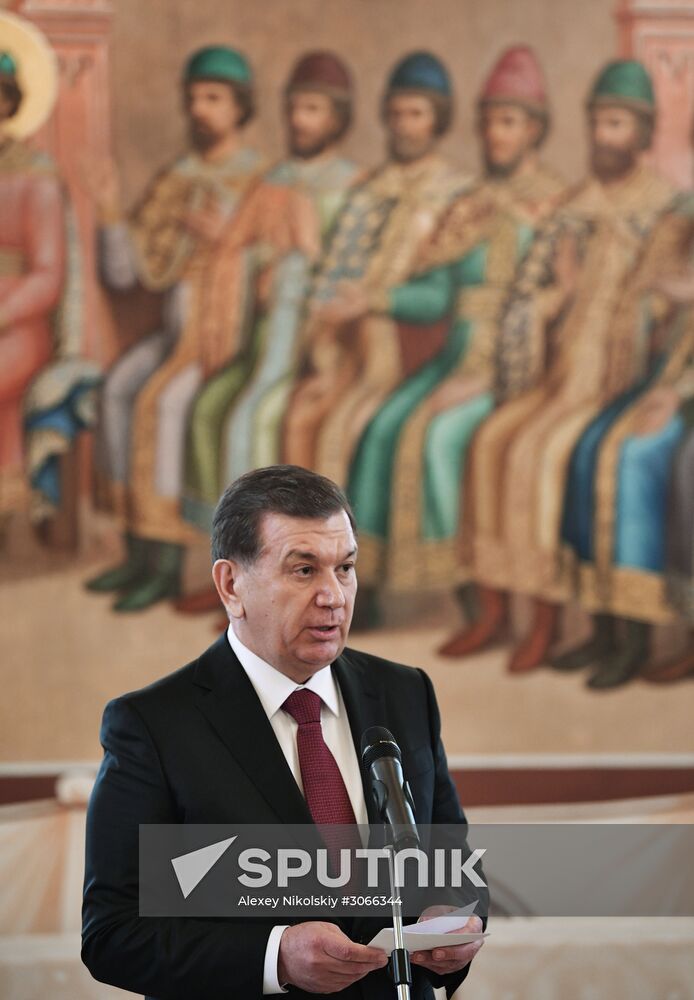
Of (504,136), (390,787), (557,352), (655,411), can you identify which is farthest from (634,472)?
(390,787)

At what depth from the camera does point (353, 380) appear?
19.3 feet

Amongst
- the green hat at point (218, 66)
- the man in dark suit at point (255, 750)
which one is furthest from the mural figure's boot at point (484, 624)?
the man in dark suit at point (255, 750)

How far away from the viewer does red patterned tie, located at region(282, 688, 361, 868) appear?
97.6 inches

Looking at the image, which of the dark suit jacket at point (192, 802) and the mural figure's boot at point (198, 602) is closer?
the dark suit jacket at point (192, 802)

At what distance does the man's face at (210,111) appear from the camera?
5.87m

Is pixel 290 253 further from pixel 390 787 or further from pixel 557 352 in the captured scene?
pixel 390 787

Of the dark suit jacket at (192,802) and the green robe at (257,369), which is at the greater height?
the green robe at (257,369)

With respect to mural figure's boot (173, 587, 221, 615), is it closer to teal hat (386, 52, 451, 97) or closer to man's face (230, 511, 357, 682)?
teal hat (386, 52, 451, 97)

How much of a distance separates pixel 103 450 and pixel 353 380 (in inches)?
47.5

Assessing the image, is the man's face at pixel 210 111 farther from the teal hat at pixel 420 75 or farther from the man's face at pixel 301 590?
the man's face at pixel 301 590

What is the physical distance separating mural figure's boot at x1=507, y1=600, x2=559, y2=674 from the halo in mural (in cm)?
323

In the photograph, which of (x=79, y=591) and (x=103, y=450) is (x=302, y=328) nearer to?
(x=103, y=450)

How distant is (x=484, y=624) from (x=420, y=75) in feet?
8.54

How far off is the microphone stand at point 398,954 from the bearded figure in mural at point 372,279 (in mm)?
3834
